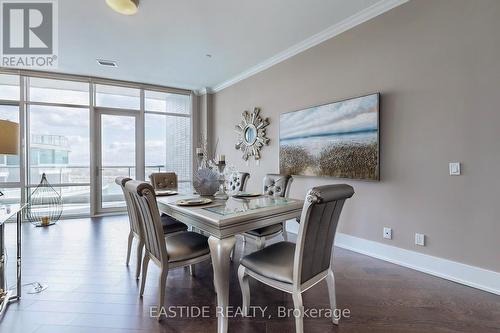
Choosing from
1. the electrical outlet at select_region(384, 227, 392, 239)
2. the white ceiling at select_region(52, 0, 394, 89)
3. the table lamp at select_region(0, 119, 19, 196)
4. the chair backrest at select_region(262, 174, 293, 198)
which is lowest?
the electrical outlet at select_region(384, 227, 392, 239)

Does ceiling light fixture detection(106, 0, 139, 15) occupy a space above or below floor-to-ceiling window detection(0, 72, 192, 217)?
above

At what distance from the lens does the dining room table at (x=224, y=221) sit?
1.61 m

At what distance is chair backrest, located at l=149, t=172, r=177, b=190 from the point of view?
3375mm

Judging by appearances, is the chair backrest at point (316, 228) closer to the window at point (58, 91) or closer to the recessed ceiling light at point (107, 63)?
the recessed ceiling light at point (107, 63)

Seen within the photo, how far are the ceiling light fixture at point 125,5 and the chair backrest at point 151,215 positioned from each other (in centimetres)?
198

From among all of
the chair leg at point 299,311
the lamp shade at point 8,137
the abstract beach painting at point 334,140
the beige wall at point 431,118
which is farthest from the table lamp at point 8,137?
the beige wall at point 431,118

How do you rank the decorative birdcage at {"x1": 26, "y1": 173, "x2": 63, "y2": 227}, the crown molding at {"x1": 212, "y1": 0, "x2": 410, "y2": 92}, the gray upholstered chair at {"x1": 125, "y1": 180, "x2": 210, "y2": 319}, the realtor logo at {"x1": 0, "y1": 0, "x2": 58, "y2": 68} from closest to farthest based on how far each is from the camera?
the gray upholstered chair at {"x1": 125, "y1": 180, "x2": 210, "y2": 319}, the crown molding at {"x1": 212, "y1": 0, "x2": 410, "y2": 92}, the realtor logo at {"x1": 0, "y1": 0, "x2": 58, "y2": 68}, the decorative birdcage at {"x1": 26, "y1": 173, "x2": 63, "y2": 227}

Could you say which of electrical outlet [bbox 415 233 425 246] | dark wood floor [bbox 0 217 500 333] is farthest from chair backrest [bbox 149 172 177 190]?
electrical outlet [bbox 415 233 425 246]

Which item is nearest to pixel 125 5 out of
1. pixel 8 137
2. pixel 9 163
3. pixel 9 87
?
pixel 8 137

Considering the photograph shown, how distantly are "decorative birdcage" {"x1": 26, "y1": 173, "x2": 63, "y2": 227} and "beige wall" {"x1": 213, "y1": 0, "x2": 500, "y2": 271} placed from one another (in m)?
5.20

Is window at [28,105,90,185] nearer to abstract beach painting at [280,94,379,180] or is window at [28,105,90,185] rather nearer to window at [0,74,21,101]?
window at [0,74,21,101]

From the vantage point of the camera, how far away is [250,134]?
4.88m

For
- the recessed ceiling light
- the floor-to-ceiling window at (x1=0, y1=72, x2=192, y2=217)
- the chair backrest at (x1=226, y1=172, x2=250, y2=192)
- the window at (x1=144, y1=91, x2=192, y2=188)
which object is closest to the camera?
the chair backrest at (x1=226, y1=172, x2=250, y2=192)

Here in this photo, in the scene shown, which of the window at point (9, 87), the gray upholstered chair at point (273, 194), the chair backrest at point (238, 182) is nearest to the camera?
the gray upholstered chair at point (273, 194)
